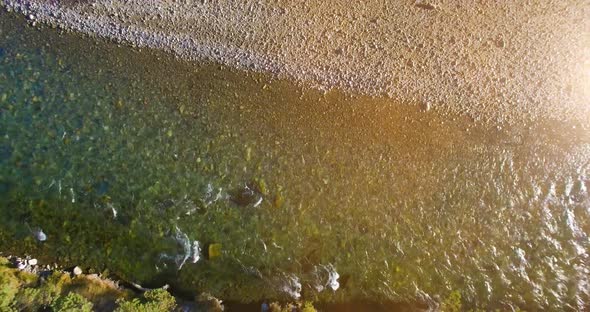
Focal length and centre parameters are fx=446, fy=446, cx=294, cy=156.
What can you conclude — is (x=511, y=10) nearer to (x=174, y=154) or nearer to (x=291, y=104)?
(x=291, y=104)

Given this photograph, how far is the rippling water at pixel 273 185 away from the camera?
15.2ft

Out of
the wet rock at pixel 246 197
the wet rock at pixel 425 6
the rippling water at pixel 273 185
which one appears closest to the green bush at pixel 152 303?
the rippling water at pixel 273 185

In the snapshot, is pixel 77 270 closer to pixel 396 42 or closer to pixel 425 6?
pixel 396 42

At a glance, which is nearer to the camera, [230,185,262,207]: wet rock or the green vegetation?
the green vegetation

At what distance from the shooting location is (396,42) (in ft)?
15.7

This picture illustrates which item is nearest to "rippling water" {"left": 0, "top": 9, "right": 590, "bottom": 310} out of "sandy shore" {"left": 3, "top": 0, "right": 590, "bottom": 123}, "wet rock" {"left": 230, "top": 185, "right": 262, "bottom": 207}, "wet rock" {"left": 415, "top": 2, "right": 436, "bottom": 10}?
"wet rock" {"left": 230, "top": 185, "right": 262, "bottom": 207}

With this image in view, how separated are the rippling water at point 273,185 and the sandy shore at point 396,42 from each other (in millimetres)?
177

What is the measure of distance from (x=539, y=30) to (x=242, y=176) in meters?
3.54

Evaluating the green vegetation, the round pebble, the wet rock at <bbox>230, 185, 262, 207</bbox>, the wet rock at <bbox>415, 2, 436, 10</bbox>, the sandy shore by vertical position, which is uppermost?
the wet rock at <bbox>415, 2, 436, 10</bbox>

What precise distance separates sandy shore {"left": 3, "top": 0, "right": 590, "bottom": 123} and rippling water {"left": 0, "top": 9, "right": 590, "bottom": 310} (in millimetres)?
177

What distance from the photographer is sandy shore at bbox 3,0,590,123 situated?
4754 mm

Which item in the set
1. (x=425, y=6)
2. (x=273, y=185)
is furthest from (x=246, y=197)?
(x=425, y=6)

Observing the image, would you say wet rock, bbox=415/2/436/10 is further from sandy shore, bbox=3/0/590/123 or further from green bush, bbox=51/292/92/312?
green bush, bbox=51/292/92/312

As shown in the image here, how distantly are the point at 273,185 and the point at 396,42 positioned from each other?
6.67 feet
